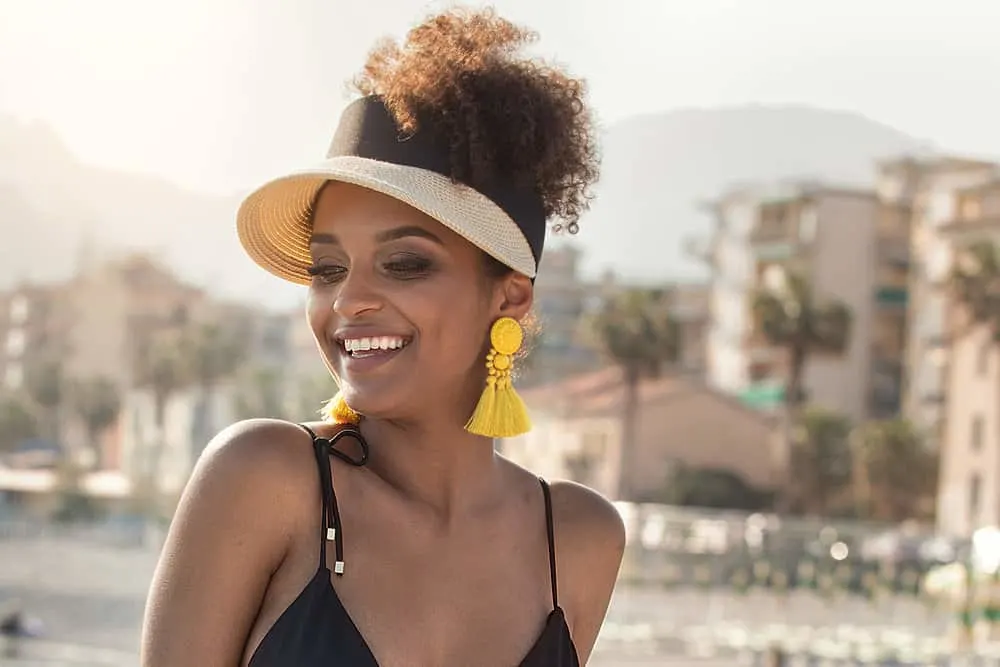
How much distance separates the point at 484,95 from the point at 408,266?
0.69ft

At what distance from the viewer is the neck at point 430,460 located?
2.04 metres

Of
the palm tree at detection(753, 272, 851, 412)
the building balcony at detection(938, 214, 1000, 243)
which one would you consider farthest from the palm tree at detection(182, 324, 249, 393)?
the building balcony at detection(938, 214, 1000, 243)

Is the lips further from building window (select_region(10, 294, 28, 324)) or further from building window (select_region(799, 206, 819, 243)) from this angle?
building window (select_region(10, 294, 28, 324))

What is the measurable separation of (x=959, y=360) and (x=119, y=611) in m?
23.8

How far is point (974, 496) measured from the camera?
45875 millimetres

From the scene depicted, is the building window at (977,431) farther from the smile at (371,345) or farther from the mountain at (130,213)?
the smile at (371,345)

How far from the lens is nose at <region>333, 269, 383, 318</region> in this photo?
1897 mm

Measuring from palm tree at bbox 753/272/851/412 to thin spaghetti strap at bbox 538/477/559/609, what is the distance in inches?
1729

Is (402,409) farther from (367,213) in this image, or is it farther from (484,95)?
(484,95)

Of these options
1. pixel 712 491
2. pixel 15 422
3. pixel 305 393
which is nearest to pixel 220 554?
pixel 712 491

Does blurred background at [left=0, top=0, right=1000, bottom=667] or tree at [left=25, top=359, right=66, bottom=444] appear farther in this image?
tree at [left=25, top=359, right=66, bottom=444]

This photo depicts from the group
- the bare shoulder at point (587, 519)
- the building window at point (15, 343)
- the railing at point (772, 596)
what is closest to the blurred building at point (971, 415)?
the railing at point (772, 596)

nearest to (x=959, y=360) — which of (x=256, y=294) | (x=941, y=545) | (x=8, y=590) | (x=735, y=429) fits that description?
(x=735, y=429)

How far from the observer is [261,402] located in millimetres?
67938
